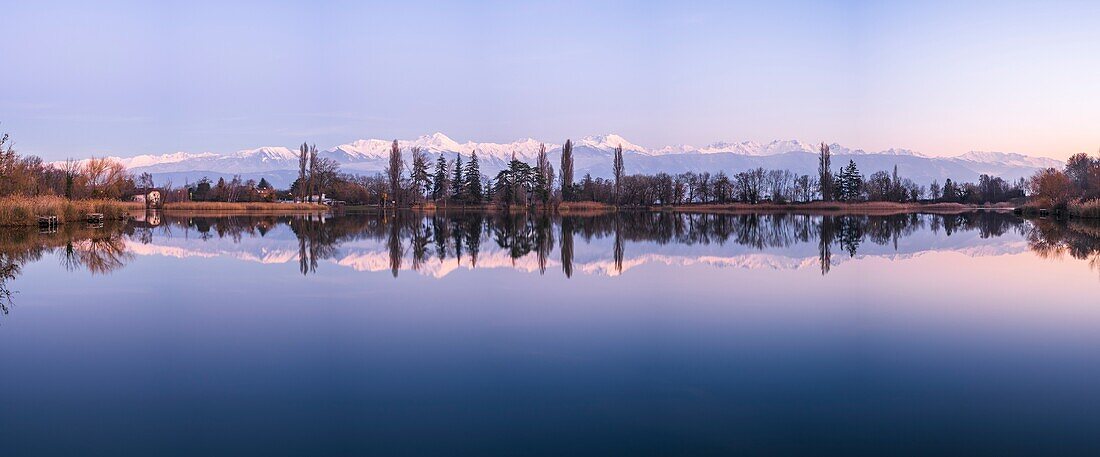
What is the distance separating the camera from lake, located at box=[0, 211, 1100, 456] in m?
3.93

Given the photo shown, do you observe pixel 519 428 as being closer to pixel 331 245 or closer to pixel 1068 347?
pixel 1068 347

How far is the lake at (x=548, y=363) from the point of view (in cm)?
393

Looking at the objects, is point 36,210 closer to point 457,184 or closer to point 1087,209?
point 1087,209

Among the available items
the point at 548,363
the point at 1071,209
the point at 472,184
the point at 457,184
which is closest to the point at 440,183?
the point at 457,184

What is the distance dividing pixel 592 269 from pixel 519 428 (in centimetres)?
876

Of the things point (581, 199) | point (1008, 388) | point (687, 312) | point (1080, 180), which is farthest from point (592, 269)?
point (581, 199)

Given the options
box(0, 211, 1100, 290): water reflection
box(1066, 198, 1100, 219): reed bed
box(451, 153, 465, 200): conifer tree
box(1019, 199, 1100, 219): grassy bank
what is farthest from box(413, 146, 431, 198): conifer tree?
box(1066, 198, 1100, 219): reed bed

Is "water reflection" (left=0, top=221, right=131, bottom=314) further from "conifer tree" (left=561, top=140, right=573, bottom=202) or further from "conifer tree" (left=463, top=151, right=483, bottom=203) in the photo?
"conifer tree" (left=463, top=151, right=483, bottom=203)

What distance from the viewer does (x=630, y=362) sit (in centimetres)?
558

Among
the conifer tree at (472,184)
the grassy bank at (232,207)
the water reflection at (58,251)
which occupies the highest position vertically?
the conifer tree at (472,184)

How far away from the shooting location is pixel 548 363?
552 cm

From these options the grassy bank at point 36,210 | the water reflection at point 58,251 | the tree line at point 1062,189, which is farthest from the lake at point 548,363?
the tree line at point 1062,189

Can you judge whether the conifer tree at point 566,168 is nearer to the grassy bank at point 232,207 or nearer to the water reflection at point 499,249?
the grassy bank at point 232,207

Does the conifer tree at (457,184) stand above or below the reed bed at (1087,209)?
above
